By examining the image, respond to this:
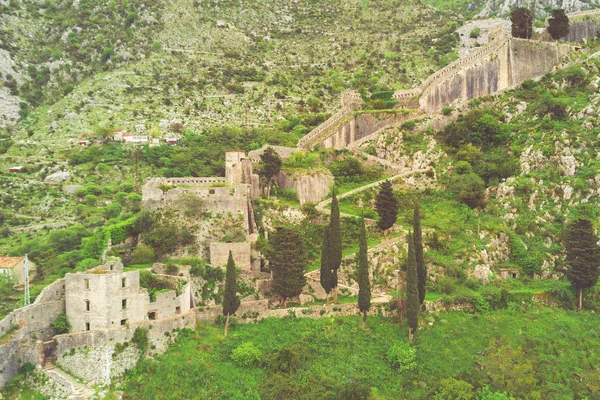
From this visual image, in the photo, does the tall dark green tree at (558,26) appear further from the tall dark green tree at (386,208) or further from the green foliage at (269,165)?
the green foliage at (269,165)

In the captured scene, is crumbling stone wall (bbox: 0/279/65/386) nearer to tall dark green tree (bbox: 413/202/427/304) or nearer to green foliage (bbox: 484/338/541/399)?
tall dark green tree (bbox: 413/202/427/304)

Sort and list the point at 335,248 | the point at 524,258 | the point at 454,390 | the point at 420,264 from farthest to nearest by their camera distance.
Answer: the point at 524,258 → the point at 335,248 → the point at 420,264 → the point at 454,390

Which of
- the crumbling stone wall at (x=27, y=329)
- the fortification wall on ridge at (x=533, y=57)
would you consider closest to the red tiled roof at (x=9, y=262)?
the crumbling stone wall at (x=27, y=329)

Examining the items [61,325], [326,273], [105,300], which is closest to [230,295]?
[326,273]

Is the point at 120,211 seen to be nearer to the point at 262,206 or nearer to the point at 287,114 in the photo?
the point at 262,206

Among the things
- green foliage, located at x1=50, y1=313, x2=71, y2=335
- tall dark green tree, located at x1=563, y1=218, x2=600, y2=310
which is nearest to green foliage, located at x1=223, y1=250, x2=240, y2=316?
green foliage, located at x1=50, y1=313, x2=71, y2=335

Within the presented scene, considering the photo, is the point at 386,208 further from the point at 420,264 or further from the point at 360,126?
the point at 360,126
